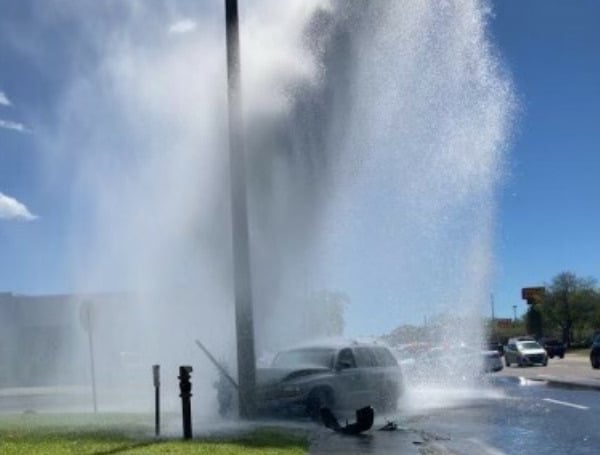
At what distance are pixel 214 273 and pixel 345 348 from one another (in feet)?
18.4

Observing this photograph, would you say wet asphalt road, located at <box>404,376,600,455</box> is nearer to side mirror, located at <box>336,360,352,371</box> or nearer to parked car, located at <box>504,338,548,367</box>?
side mirror, located at <box>336,360,352,371</box>

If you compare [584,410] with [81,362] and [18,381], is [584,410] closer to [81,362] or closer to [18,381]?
[81,362]

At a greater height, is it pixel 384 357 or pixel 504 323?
pixel 384 357

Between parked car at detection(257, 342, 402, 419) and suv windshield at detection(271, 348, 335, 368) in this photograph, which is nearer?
parked car at detection(257, 342, 402, 419)

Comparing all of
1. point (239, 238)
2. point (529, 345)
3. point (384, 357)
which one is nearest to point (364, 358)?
point (384, 357)

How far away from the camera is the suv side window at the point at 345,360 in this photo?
54.5 ft

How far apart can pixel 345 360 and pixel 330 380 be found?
983 mm

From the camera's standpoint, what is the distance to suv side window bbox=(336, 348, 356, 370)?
1661cm

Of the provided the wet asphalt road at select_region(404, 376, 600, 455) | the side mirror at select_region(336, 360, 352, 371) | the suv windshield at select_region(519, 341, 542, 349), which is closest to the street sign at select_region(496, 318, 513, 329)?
the suv windshield at select_region(519, 341, 542, 349)

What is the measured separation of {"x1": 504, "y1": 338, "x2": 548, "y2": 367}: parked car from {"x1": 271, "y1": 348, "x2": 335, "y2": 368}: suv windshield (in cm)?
2776

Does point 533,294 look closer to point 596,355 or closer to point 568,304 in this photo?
point 568,304

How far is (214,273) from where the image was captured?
21609mm

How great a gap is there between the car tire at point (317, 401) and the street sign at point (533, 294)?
233ft

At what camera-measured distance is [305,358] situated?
17.1 metres
